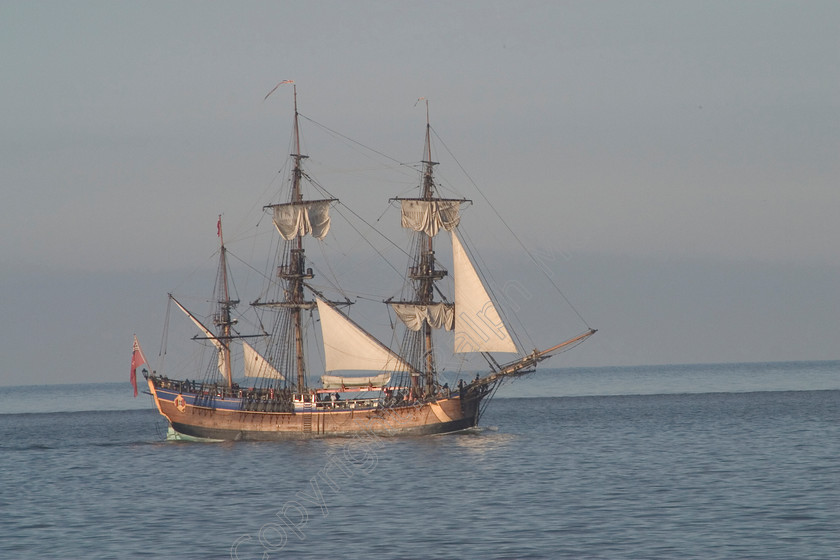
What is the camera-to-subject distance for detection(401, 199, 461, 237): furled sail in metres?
84.2

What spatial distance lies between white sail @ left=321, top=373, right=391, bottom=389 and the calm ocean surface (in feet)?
20.2

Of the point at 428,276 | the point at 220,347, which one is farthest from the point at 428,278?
the point at 220,347

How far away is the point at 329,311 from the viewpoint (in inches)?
3378

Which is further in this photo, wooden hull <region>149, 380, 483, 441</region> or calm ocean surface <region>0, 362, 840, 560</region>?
wooden hull <region>149, 380, 483, 441</region>

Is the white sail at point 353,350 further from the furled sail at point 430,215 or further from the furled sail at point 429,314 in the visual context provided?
the furled sail at point 430,215

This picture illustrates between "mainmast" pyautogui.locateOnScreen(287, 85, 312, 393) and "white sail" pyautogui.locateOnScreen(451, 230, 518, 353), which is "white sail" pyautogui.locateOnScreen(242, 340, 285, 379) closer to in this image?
"mainmast" pyautogui.locateOnScreen(287, 85, 312, 393)

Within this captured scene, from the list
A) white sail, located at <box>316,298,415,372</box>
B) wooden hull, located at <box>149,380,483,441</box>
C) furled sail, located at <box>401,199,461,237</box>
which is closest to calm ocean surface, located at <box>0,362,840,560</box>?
wooden hull, located at <box>149,380,483,441</box>

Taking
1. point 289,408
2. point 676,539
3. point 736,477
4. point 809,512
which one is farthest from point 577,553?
point 289,408

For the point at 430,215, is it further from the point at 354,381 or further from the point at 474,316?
the point at 354,381

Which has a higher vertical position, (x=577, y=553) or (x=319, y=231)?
(x=319, y=231)

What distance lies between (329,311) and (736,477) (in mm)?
40567

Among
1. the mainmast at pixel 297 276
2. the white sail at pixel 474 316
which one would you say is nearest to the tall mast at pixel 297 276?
the mainmast at pixel 297 276

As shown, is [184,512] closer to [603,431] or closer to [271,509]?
[271,509]

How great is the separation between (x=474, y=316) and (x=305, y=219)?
1585cm
